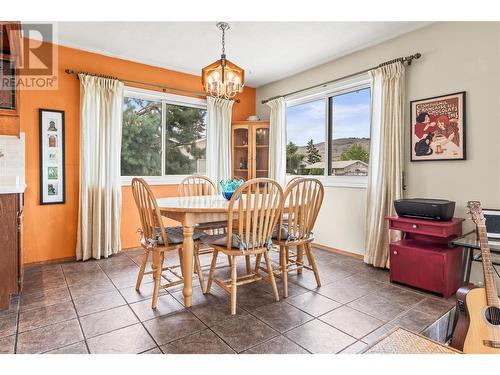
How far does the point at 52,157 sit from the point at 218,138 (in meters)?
2.17

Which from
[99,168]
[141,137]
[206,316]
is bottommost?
[206,316]

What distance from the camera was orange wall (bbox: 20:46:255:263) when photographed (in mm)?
3238

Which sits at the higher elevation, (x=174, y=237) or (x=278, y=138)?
(x=278, y=138)

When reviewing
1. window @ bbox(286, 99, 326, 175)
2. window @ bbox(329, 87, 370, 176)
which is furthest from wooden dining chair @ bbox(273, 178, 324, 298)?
window @ bbox(286, 99, 326, 175)

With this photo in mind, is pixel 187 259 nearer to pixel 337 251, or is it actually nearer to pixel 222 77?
pixel 222 77

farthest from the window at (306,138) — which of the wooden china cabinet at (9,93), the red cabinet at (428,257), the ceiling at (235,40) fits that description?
the wooden china cabinet at (9,93)

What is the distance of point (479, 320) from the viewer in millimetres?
1585

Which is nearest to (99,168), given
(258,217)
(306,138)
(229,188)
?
(229,188)

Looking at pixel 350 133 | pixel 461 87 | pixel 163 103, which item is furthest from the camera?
pixel 163 103

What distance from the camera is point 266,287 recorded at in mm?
2688

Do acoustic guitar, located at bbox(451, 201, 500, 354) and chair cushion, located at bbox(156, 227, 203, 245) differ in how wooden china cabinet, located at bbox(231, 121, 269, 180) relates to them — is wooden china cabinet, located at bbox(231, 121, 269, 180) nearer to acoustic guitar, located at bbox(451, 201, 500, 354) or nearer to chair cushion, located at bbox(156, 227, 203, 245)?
chair cushion, located at bbox(156, 227, 203, 245)

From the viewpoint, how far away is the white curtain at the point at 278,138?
15.0 feet
